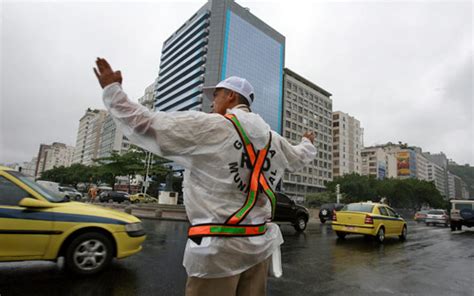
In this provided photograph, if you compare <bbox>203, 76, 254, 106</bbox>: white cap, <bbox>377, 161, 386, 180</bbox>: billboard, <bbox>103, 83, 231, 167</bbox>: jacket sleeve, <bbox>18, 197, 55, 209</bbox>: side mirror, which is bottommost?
<bbox>18, 197, 55, 209</bbox>: side mirror

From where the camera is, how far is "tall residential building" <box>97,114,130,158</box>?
95.9m

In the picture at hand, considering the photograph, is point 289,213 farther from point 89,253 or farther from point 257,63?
point 257,63

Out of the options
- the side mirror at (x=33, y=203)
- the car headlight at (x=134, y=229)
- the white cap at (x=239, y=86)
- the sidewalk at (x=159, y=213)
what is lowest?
the sidewalk at (x=159, y=213)

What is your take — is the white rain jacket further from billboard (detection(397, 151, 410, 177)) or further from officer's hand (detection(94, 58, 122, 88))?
billboard (detection(397, 151, 410, 177))

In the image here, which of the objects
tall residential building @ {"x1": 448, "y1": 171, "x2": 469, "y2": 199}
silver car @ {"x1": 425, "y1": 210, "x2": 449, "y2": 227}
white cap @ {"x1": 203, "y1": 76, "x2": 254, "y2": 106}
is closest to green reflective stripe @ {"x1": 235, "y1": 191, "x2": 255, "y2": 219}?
white cap @ {"x1": 203, "y1": 76, "x2": 254, "y2": 106}

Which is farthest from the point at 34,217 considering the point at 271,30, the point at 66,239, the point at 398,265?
the point at 271,30

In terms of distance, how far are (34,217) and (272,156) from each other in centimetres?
397

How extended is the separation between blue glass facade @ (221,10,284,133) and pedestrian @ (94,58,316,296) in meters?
66.3

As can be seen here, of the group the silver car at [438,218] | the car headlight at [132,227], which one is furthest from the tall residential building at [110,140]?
the car headlight at [132,227]

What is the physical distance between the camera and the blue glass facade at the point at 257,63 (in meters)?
69.1

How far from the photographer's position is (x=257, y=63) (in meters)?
73.4

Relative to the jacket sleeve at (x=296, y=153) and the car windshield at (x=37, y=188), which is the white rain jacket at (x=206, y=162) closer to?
the jacket sleeve at (x=296, y=153)

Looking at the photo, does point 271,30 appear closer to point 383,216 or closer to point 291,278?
point 383,216

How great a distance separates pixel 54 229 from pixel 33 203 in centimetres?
48
